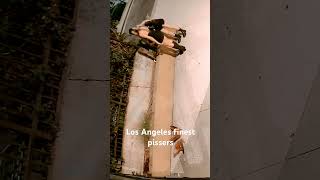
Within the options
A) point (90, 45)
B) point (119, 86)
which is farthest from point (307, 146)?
point (119, 86)

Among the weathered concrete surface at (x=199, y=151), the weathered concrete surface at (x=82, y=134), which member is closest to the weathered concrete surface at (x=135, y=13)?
the weathered concrete surface at (x=199, y=151)

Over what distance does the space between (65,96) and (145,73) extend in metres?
7.61

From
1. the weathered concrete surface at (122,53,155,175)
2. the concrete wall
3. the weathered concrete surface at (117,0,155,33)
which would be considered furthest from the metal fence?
the weathered concrete surface at (117,0,155,33)

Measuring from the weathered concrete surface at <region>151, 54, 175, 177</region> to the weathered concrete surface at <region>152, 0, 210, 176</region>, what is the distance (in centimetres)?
18

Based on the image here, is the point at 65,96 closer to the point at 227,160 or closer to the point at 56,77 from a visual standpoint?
the point at 56,77

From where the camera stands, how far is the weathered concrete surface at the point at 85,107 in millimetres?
4281

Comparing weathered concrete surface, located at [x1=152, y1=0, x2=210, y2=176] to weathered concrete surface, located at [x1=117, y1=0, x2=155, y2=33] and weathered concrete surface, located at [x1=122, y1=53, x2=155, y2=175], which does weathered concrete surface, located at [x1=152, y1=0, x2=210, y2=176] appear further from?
weathered concrete surface, located at [x1=117, y1=0, x2=155, y2=33]

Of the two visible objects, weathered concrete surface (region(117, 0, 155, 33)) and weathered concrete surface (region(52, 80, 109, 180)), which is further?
weathered concrete surface (region(117, 0, 155, 33))

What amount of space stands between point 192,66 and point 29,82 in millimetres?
7501

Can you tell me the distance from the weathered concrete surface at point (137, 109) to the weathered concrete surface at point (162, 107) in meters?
0.31

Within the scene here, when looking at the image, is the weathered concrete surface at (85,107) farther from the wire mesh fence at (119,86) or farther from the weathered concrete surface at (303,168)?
the wire mesh fence at (119,86)

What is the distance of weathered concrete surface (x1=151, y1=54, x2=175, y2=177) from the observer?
10492mm

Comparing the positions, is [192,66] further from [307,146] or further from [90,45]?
[307,146]

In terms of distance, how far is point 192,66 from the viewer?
11445 millimetres
